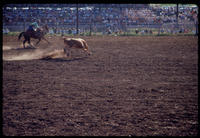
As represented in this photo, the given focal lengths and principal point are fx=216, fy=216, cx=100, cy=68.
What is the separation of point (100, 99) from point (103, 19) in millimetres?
22236

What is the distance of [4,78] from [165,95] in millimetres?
5067

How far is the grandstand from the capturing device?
75.9 ft

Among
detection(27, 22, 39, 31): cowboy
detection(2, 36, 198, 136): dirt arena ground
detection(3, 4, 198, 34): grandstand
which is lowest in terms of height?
detection(2, 36, 198, 136): dirt arena ground

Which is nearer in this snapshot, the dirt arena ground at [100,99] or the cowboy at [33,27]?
the dirt arena ground at [100,99]

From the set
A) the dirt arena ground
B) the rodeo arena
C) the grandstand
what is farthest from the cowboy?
the grandstand

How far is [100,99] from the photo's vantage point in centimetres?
517

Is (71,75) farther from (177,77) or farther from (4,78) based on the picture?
(177,77)

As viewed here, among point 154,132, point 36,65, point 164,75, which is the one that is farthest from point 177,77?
point 36,65

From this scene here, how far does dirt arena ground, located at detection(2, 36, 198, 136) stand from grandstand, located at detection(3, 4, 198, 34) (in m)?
15.1

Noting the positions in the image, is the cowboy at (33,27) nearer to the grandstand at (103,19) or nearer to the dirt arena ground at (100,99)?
the dirt arena ground at (100,99)

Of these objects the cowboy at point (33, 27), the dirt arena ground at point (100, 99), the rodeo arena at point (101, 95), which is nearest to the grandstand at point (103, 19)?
the cowboy at point (33, 27)

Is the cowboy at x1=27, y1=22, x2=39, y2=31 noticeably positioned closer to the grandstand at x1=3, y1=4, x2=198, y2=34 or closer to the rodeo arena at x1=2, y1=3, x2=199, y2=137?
the rodeo arena at x1=2, y1=3, x2=199, y2=137

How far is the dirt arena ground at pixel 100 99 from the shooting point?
379 cm

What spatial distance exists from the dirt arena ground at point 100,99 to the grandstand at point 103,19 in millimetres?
15057
